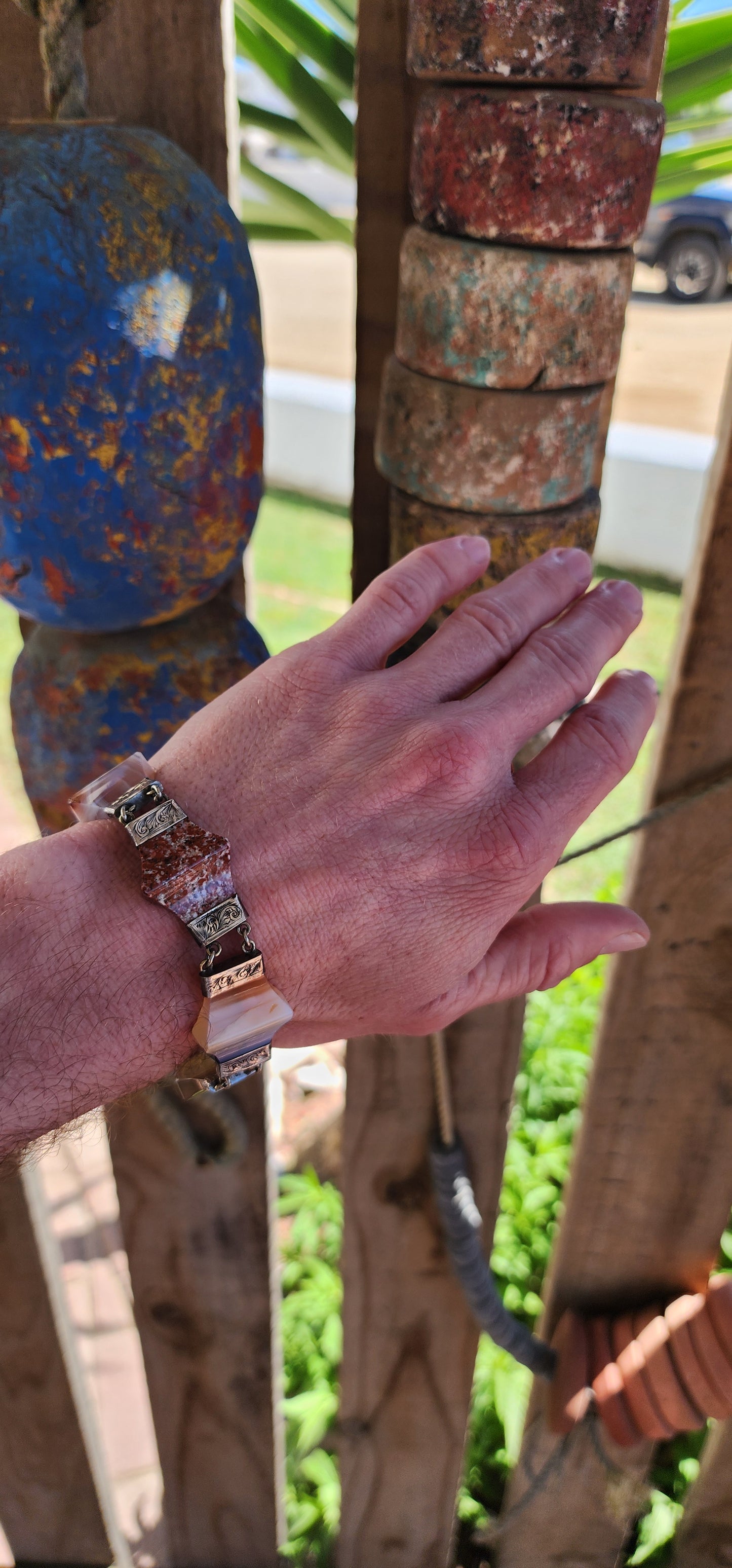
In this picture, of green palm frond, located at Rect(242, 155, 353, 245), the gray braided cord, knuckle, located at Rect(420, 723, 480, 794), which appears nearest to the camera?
knuckle, located at Rect(420, 723, 480, 794)

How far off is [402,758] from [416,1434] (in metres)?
1.12

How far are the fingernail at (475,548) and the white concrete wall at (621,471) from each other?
3636 mm

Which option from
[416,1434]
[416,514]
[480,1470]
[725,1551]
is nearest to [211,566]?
[416,514]

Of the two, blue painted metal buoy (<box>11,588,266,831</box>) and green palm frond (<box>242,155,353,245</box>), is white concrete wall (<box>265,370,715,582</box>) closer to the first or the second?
green palm frond (<box>242,155,353,245</box>)

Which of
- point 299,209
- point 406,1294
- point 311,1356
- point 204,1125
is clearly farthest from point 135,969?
point 311,1356

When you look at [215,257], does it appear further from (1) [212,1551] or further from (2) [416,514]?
(1) [212,1551]

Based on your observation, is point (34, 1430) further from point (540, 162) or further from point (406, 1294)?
point (540, 162)

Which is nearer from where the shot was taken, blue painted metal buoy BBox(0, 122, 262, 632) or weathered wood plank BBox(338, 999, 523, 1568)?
blue painted metal buoy BBox(0, 122, 262, 632)

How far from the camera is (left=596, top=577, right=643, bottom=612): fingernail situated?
0.79m

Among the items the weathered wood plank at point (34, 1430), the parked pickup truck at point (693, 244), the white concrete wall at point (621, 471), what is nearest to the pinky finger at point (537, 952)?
the weathered wood plank at point (34, 1430)

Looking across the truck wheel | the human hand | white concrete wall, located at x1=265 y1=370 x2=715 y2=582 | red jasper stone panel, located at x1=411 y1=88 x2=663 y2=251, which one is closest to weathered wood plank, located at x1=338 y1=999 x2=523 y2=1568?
the human hand

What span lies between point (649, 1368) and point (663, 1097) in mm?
351

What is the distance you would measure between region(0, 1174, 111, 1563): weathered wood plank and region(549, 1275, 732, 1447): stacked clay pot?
64 centimetres

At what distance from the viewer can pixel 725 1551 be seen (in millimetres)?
1393
